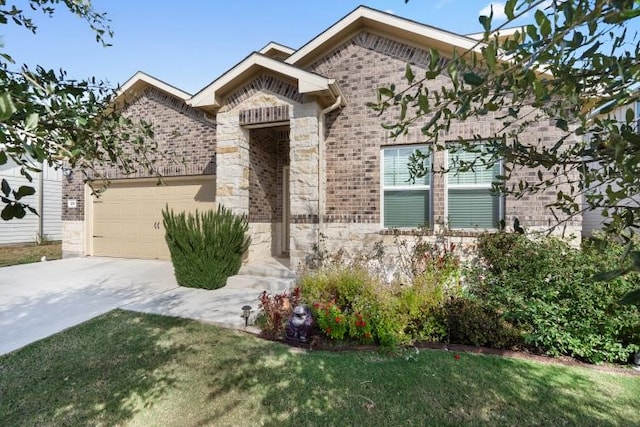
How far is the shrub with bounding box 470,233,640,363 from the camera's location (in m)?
3.67

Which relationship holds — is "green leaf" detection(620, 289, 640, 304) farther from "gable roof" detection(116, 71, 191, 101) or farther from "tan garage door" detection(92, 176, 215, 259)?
"gable roof" detection(116, 71, 191, 101)

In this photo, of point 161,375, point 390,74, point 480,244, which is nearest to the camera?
point 161,375

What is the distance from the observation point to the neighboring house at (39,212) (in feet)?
39.8

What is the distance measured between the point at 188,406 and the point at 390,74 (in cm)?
707

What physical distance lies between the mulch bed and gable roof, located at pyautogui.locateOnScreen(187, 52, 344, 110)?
4.86 metres

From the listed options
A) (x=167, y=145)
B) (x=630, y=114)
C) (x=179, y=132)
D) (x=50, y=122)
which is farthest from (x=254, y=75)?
(x=630, y=114)

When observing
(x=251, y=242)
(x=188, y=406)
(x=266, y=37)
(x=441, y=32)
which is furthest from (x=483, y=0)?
(x=266, y=37)

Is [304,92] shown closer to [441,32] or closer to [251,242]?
[441,32]

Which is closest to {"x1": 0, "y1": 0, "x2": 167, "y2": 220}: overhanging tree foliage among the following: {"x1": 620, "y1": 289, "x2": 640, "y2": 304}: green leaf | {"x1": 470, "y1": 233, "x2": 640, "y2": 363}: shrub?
{"x1": 620, "y1": 289, "x2": 640, "y2": 304}: green leaf

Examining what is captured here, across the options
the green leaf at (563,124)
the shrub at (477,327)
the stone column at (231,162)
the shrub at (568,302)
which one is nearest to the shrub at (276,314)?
the shrub at (477,327)

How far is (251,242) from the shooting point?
7.73m

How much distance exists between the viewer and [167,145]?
9.27 meters

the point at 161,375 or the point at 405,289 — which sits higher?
the point at 405,289

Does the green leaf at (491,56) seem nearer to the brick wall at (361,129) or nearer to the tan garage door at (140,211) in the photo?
the brick wall at (361,129)
